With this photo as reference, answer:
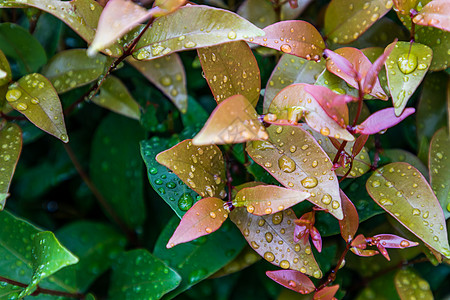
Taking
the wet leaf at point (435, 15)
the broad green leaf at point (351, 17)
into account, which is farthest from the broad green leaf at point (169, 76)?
the wet leaf at point (435, 15)

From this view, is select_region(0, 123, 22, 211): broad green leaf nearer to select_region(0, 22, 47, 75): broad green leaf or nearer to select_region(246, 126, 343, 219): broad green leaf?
select_region(0, 22, 47, 75): broad green leaf

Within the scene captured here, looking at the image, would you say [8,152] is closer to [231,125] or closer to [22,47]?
[22,47]

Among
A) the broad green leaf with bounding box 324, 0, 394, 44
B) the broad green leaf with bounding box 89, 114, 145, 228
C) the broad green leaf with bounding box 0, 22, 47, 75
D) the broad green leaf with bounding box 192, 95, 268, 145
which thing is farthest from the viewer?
the broad green leaf with bounding box 89, 114, 145, 228

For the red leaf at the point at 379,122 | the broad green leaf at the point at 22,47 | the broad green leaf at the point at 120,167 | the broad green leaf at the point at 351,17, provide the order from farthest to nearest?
the broad green leaf at the point at 120,167
the broad green leaf at the point at 22,47
the broad green leaf at the point at 351,17
the red leaf at the point at 379,122

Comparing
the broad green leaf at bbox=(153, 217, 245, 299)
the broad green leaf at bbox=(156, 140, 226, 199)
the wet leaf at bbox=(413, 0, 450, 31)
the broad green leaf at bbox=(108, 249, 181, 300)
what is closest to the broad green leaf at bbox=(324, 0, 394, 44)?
the wet leaf at bbox=(413, 0, 450, 31)

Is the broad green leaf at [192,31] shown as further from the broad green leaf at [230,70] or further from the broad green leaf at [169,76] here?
the broad green leaf at [169,76]

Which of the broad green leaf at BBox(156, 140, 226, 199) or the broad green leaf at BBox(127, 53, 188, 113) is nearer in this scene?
the broad green leaf at BBox(156, 140, 226, 199)

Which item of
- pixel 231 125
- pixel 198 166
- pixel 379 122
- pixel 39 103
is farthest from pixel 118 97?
pixel 379 122
